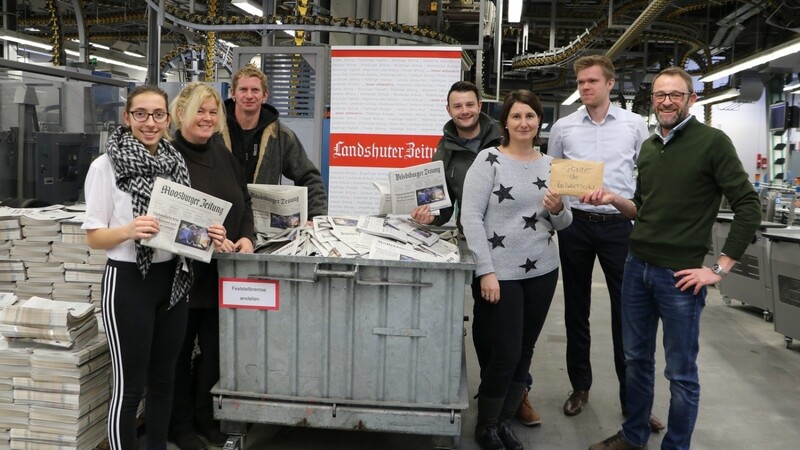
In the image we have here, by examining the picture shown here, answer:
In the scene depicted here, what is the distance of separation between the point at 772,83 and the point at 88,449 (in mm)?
17855

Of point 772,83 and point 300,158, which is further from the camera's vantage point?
point 772,83

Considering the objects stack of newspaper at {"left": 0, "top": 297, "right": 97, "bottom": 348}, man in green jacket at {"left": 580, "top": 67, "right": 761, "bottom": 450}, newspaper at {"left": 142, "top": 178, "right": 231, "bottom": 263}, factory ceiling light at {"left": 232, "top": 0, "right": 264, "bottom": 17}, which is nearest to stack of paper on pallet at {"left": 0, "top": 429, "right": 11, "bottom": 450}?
stack of newspaper at {"left": 0, "top": 297, "right": 97, "bottom": 348}

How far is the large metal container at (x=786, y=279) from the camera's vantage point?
494 centimetres

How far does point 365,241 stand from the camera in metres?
2.79

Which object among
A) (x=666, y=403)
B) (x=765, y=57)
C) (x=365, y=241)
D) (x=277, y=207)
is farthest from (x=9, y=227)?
(x=765, y=57)

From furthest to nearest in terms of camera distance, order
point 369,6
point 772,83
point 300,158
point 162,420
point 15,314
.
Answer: point 772,83, point 369,6, point 300,158, point 15,314, point 162,420

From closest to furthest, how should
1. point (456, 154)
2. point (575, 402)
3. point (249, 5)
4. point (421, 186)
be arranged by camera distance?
point (421, 186)
point (456, 154)
point (575, 402)
point (249, 5)

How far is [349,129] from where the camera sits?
4723 millimetres

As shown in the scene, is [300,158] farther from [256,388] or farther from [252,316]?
[256,388]

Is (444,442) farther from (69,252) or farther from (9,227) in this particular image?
(9,227)

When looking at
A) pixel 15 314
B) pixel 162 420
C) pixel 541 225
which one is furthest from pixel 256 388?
pixel 541 225

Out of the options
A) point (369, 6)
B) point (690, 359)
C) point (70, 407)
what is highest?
point (369, 6)

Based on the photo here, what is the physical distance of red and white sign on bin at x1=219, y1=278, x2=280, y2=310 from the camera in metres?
2.67

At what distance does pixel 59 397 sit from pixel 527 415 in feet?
7.32
